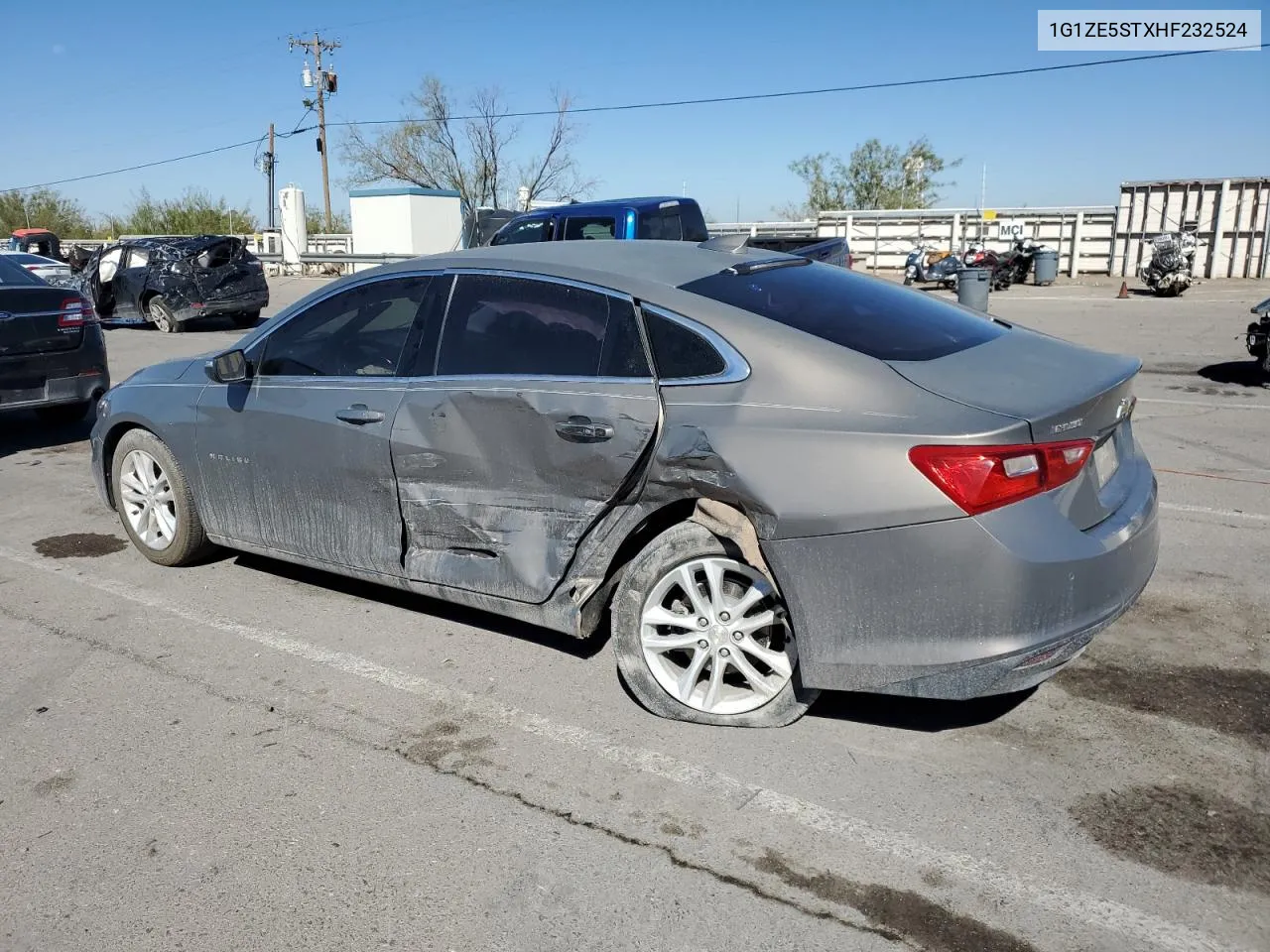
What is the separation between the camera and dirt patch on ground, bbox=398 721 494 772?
3562 millimetres

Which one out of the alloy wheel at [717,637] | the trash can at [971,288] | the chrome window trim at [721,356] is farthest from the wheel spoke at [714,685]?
the trash can at [971,288]

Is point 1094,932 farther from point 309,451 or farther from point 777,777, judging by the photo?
point 309,451

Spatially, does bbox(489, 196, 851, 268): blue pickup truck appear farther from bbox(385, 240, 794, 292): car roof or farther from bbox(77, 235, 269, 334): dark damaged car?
bbox(77, 235, 269, 334): dark damaged car

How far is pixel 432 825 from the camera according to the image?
319cm

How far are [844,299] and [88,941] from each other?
3184 millimetres

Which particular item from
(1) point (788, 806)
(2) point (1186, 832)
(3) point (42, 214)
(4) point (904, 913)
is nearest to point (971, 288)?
(2) point (1186, 832)

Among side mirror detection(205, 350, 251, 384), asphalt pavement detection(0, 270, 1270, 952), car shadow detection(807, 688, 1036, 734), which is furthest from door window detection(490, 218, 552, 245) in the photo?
car shadow detection(807, 688, 1036, 734)

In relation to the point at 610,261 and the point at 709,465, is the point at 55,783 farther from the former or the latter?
the point at 610,261

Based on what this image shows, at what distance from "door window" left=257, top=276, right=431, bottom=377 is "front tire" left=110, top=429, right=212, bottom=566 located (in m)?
0.91

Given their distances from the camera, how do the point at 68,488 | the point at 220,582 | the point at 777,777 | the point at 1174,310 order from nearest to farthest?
the point at 777,777, the point at 220,582, the point at 68,488, the point at 1174,310

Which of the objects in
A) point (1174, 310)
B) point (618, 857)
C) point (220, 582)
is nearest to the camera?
point (618, 857)

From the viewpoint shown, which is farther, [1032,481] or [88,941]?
[1032,481]

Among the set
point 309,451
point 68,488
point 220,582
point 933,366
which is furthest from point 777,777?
point 68,488

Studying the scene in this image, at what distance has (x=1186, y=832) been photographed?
303 cm
